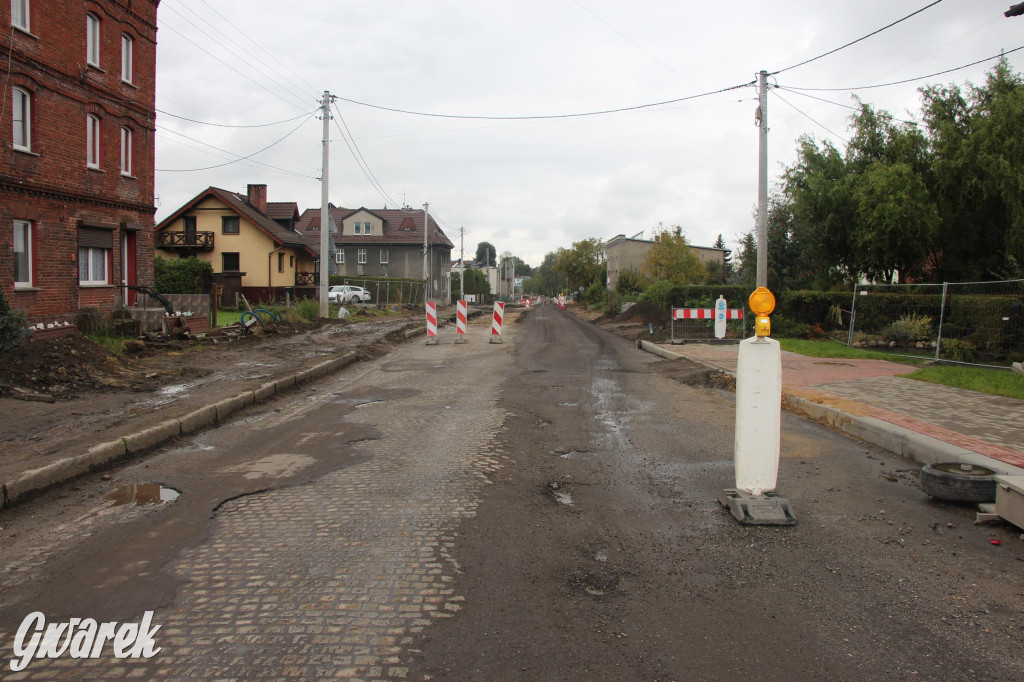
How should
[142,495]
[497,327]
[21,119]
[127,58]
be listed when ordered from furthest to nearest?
[497,327]
[127,58]
[21,119]
[142,495]

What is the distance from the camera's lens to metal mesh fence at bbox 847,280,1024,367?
14.1 metres

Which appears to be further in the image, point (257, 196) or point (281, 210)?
point (281, 210)

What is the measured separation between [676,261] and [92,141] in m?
28.7

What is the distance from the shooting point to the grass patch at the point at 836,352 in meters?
15.1

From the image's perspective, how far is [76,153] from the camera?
1814 cm

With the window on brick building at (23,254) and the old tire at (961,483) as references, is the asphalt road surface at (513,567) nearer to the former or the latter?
the old tire at (961,483)

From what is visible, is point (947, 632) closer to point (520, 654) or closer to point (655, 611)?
point (655, 611)

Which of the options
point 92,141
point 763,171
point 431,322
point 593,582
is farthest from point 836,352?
point 92,141

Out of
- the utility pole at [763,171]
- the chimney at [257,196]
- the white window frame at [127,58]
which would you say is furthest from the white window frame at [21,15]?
the chimney at [257,196]

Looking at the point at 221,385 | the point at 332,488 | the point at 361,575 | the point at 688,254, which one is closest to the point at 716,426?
the point at 332,488

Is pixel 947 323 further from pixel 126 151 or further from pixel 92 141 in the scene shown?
pixel 126 151

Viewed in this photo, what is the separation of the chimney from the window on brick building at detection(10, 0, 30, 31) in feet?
94.9

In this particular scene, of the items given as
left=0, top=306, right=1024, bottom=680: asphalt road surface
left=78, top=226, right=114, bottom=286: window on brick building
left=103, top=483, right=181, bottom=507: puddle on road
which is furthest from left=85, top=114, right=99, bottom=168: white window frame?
left=103, top=483, right=181, bottom=507: puddle on road

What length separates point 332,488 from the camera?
18.1 ft
